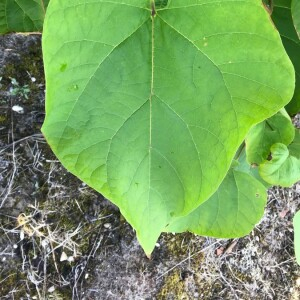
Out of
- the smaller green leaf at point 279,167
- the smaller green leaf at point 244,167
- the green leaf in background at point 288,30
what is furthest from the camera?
the smaller green leaf at point 244,167

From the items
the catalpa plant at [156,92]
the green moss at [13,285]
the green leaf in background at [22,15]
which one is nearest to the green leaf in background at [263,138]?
the catalpa plant at [156,92]

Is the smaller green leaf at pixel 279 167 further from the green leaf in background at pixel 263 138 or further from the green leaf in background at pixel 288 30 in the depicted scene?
the green leaf in background at pixel 288 30

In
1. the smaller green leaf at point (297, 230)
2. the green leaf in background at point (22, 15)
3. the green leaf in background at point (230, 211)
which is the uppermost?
the green leaf in background at point (22, 15)

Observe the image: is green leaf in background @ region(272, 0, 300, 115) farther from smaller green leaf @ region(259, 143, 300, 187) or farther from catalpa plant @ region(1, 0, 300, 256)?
catalpa plant @ region(1, 0, 300, 256)

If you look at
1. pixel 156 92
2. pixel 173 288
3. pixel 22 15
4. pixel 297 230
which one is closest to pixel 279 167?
pixel 297 230

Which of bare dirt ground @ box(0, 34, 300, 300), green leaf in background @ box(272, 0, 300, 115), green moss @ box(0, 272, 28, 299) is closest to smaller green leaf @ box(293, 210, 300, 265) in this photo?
green leaf in background @ box(272, 0, 300, 115)
